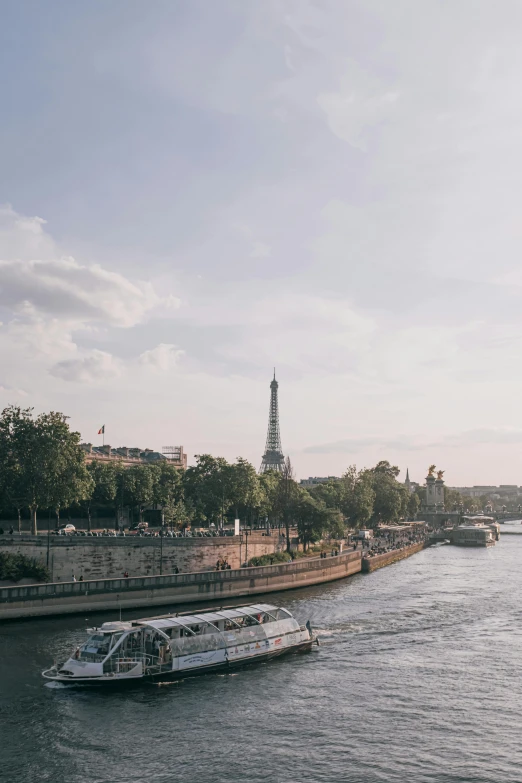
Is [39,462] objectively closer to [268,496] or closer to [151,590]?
[151,590]

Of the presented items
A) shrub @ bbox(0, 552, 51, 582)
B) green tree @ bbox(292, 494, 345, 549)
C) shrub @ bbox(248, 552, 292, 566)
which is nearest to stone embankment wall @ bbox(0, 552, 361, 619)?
shrub @ bbox(248, 552, 292, 566)

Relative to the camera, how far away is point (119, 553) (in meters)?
82.9

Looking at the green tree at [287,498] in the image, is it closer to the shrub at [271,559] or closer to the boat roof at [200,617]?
the shrub at [271,559]

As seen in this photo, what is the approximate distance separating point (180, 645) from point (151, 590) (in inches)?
946

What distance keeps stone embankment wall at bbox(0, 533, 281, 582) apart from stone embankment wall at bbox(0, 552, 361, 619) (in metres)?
10.0

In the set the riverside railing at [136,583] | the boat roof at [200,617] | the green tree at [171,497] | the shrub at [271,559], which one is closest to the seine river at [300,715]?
the riverside railing at [136,583]

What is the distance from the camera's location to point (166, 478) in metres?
129

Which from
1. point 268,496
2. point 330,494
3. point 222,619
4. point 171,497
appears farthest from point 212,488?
point 222,619

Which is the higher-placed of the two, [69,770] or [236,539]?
[236,539]

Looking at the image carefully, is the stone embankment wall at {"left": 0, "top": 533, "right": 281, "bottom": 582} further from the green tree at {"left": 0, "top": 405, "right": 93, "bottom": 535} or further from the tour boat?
the tour boat

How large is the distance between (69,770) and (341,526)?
83961 millimetres

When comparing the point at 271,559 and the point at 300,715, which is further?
the point at 271,559

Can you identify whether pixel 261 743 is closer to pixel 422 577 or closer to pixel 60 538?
pixel 60 538

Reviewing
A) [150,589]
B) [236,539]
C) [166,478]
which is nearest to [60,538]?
[150,589]
